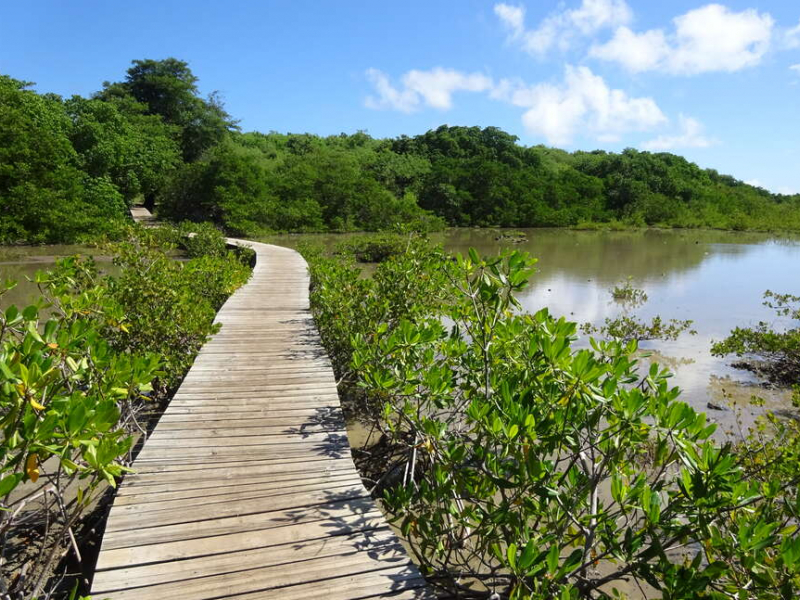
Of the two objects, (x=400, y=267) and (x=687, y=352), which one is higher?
(x=400, y=267)

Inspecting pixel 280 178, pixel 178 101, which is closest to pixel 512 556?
pixel 280 178

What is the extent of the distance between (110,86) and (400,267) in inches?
1654

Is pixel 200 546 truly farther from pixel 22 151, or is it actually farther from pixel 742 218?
pixel 742 218

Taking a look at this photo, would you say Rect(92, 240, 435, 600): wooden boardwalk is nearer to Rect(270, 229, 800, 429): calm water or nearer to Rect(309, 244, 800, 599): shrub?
Rect(309, 244, 800, 599): shrub

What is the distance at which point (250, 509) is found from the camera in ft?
8.55

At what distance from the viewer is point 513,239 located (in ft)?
81.3

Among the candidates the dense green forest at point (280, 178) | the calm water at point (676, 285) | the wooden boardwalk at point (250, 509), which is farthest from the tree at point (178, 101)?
the wooden boardwalk at point (250, 509)

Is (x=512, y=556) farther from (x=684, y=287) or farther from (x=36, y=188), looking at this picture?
(x=36, y=188)

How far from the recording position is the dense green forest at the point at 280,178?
15570 millimetres

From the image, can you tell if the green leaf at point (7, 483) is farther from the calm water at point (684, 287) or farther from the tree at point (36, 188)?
the tree at point (36, 188)

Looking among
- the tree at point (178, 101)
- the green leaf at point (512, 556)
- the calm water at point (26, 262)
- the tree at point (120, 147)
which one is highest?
the tree at point (178, 101)

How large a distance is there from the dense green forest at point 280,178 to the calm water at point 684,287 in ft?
14.9

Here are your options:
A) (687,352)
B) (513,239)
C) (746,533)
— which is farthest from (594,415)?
(513,239)

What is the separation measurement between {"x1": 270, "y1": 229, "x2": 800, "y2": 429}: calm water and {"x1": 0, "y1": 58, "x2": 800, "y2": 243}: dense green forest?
178 inches
